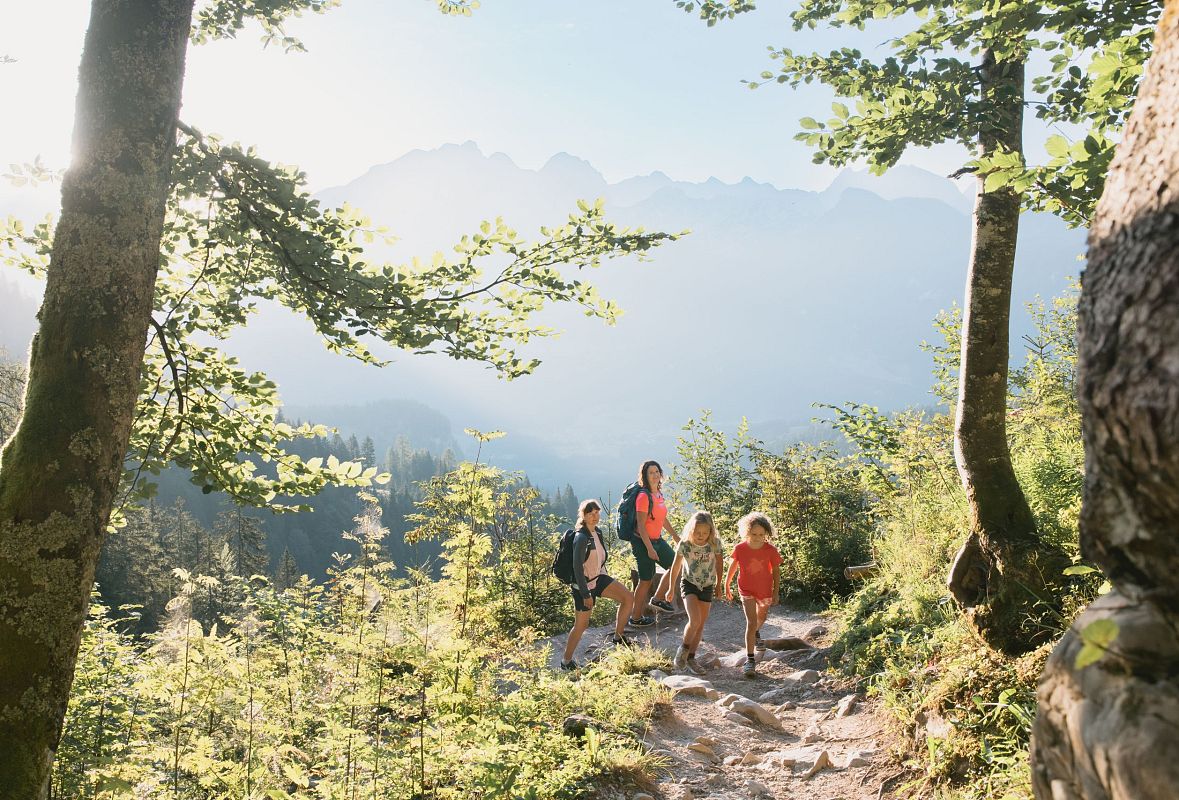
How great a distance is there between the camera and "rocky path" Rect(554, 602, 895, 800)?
485cm

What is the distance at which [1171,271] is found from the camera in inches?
52.4

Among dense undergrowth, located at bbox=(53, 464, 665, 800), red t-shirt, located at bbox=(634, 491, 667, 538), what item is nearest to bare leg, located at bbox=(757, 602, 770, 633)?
dense undergrowth, located at bbox=(53, 464, 665, 800)

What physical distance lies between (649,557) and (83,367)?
7.36 m

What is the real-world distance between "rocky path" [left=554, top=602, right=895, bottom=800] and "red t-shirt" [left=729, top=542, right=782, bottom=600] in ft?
3.07

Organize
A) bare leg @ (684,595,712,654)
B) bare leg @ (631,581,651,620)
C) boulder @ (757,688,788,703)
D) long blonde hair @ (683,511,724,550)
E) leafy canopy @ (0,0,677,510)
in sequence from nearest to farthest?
leafy canopy @ (0,0,677,510), boulder @ (757,688,788,703), bare leg @ (684,595,712,654), long blonde hair @ (683,511,724,550), bare leg @ (631,581,651,620)

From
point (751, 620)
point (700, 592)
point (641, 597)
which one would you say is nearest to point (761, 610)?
point (751, 620)

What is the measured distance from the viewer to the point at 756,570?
7.70m

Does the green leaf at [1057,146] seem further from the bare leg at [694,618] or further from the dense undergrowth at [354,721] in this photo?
the bare leg at [694,618]

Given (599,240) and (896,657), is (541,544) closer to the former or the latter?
(896,657)

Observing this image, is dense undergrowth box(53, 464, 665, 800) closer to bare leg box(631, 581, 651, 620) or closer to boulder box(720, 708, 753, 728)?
→ boulder box(720, 708, 753, 728)

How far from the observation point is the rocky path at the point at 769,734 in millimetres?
4852

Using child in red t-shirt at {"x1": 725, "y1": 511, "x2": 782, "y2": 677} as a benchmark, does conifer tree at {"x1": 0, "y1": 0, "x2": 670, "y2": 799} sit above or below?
above

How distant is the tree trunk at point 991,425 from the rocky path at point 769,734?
147 centimetres

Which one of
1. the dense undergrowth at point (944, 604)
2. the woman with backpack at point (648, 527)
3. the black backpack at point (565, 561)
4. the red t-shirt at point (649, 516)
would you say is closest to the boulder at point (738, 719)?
the dense undergrowth at point (944, 604)
